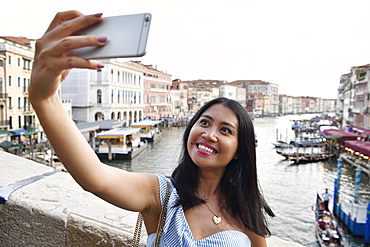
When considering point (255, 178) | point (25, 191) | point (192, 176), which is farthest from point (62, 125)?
point (25, 191)

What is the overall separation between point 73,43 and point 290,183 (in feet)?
34.7

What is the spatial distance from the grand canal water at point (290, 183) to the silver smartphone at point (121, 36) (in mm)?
3770

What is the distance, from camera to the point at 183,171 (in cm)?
86

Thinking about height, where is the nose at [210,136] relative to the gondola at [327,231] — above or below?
above

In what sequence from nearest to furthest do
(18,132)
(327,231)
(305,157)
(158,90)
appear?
(327,231), (18,132), (305,157), (158,90)

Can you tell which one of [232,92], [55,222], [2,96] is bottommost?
[55,222]

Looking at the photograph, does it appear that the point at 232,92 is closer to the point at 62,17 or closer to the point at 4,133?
the point at 4,133

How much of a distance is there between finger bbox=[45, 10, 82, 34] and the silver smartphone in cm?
5

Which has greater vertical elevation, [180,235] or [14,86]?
[14,86]

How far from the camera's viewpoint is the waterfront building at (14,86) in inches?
503

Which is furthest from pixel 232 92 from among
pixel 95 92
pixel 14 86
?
pixel 14 86

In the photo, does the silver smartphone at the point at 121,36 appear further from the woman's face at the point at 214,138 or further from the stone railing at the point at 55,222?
the stone railing at the point at 55,222

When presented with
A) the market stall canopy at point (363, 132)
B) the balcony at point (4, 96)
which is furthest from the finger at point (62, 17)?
the market stall canopy at point (363, 132)

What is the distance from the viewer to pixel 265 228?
2.80ft
